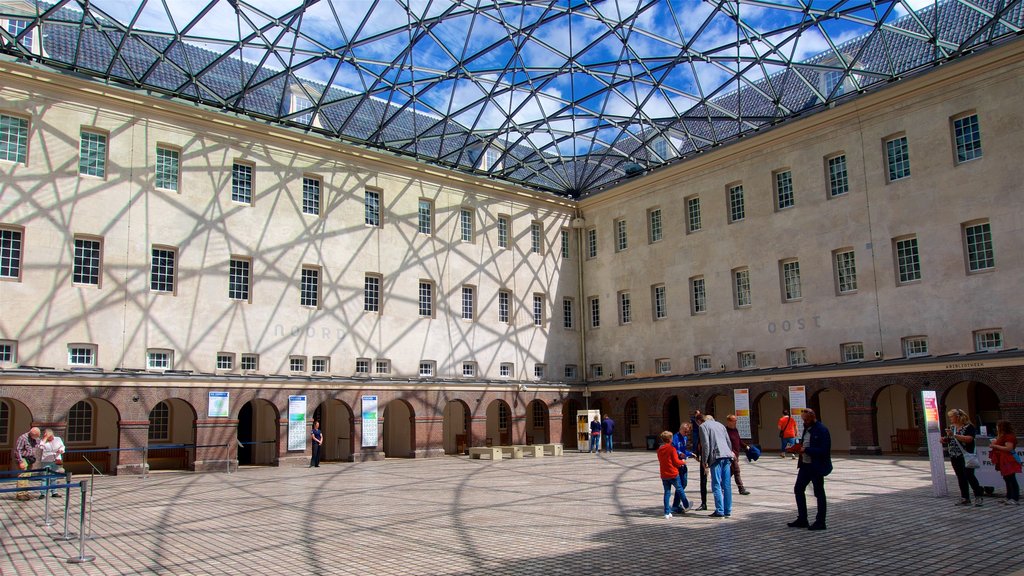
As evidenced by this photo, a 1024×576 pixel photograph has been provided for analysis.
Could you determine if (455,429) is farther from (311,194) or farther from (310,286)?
(311,194)

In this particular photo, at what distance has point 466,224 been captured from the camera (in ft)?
137

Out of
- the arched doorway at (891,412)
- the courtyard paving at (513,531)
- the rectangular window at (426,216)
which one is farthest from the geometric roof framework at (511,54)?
the courtyard paving at (513,531)

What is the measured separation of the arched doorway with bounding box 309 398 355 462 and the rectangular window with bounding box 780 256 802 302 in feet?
71.1

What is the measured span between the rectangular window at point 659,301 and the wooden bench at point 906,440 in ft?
39.7

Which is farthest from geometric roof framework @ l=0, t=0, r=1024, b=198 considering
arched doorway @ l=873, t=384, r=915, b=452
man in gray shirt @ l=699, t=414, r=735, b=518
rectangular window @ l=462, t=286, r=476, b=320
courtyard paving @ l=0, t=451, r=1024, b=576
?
man in gray shirt @ l=699, t=414, r=735, b=518

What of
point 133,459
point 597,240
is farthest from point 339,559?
point 597,240

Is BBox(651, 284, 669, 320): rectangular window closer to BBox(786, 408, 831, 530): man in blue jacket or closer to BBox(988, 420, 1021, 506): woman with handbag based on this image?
BBox(988, 420, 1021, 506): woman with handbag

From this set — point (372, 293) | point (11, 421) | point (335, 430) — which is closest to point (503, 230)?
point (372, 293)

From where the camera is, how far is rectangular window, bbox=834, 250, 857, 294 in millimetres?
33344

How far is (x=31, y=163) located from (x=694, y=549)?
2767cm

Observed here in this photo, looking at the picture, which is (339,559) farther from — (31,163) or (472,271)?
(472,271)

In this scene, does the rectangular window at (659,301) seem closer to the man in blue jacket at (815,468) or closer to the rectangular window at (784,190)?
the rectangular window at (784,190)

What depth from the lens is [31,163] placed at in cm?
2853

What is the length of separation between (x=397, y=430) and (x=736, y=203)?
20.7m
